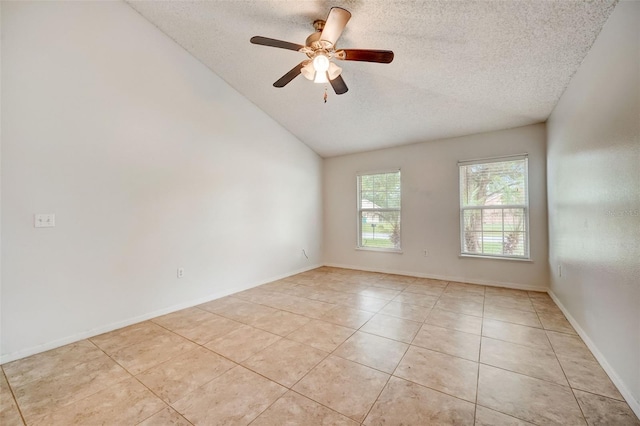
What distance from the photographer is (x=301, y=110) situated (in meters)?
4.19

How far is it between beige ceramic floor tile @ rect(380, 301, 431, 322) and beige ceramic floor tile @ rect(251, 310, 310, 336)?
38.7 inches

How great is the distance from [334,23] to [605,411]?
3.08 meters

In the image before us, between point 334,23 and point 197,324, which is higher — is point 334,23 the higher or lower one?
the higher one

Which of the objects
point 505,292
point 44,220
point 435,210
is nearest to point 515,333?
point 505,292

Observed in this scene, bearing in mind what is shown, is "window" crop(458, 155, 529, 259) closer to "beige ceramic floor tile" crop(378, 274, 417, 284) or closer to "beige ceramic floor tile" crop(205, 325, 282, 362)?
"beige ceramic floor tile" crop(378, 274, 417, 284)

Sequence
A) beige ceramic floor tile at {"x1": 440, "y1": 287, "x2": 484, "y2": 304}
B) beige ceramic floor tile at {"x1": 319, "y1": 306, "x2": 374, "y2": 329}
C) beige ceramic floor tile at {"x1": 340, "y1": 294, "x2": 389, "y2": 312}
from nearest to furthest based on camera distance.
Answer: beige ceramic floor tile at {"x1": 319, "y1": 306, "x2": 374, "y2": 329} < beige ceramic floor tile at {"x1": 340, "y1": 294, "x2": 389, "y2": 312} < beige ceramic floor tile at {"x1": 440, "y1": 287, "x2": 484, "y2": 304}

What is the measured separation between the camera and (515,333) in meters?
2.49

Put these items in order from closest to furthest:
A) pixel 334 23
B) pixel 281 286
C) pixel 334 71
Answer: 1. pixel 334 23
2. pixel 334 71
3. pixel 281 286

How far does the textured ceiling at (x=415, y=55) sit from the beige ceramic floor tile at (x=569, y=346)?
8.31 feet

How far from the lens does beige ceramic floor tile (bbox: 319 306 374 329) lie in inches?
109

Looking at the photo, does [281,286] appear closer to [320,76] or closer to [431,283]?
[431,283]

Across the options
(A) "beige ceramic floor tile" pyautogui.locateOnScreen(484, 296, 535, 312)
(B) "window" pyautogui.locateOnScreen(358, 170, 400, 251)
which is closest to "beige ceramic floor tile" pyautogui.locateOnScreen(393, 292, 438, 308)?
(A) "beige ceramic floor tile" pyautogui.locateOnScreen(484, 296, 535, 312)

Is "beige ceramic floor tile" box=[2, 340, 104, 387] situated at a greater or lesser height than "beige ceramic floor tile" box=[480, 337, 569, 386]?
lesser

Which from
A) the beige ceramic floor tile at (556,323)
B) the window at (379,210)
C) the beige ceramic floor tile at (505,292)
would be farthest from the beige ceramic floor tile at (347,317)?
the window at (379,210)
